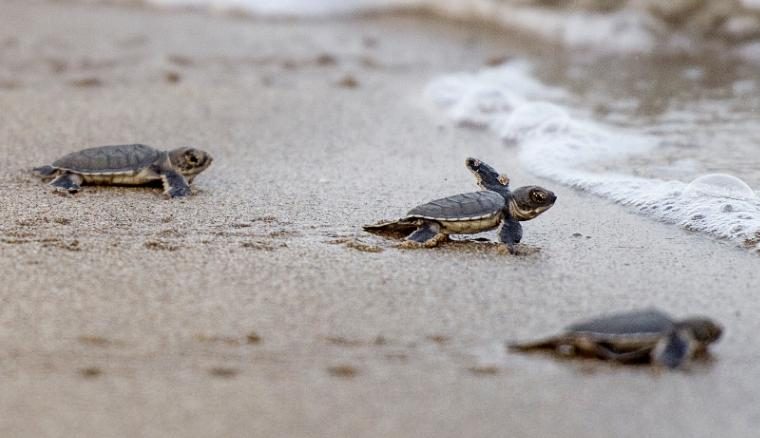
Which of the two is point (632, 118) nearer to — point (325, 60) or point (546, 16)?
point (325, 60)

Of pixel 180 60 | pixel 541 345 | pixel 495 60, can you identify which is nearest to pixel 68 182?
pixel 541 345

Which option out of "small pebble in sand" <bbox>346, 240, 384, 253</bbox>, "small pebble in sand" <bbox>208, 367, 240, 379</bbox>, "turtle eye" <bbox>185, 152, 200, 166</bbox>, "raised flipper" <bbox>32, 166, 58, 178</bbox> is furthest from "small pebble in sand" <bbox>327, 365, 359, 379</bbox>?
"raised flipper" <bbox>32, 166, 58, 178</bbox>

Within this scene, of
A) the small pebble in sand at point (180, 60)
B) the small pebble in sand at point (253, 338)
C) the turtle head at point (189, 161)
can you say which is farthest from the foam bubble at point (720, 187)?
the small pebble in sand at point (180, 60)

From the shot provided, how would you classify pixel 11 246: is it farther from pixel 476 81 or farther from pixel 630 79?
pixel 630 79

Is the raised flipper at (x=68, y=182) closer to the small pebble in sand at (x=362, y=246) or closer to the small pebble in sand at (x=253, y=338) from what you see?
the small pebble in sand at (x=362, y=246)

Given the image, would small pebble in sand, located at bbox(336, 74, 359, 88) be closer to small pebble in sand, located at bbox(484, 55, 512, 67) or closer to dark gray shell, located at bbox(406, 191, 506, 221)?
small pebble in sand, located at bbox(484, 55, 512, 67)

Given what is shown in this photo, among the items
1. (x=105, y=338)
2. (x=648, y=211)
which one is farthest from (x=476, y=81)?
Result: (x=105, y=338)
